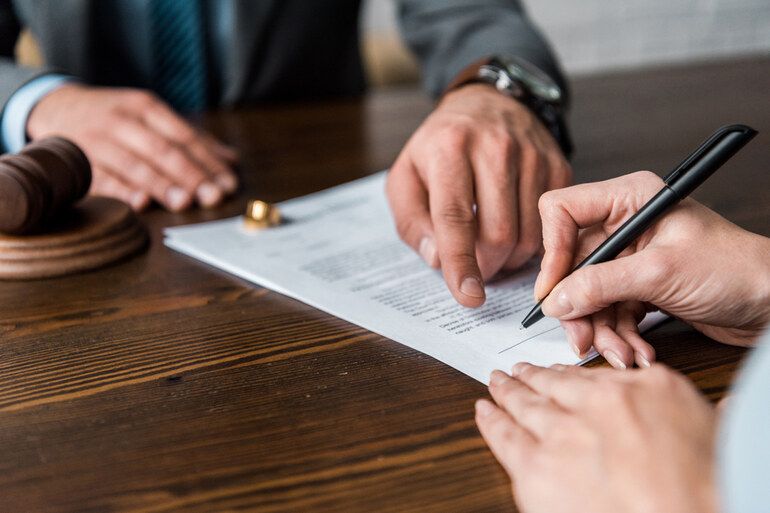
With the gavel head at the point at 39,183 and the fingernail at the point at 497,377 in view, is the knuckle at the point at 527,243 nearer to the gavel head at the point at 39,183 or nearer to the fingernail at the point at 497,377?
the fingernail at the point at 497,377

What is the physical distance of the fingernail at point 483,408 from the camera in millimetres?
376

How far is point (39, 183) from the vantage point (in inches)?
24.0

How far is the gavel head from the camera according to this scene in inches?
23.3

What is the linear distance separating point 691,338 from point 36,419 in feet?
1.41

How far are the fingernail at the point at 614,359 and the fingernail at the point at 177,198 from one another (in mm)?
556

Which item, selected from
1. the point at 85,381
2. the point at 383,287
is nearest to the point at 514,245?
the point at 383,287

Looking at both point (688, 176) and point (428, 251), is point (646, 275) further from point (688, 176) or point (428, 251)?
point (428, 251)

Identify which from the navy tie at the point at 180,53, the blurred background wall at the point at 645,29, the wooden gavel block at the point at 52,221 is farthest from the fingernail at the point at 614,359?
the blurred background wall at the point at 645,29

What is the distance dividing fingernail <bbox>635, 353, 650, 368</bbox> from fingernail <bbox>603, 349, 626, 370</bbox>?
0.05 ft

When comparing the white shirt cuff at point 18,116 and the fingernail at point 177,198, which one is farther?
the white shirt cuff at point 18,116

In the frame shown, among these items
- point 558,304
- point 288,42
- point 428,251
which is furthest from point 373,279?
point 288,42

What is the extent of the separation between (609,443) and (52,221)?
1.87ft

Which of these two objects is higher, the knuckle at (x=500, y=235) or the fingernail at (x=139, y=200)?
the knuckle at (x=500, y=235)

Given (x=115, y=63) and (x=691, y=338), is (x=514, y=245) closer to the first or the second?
(x=691, y=338)
